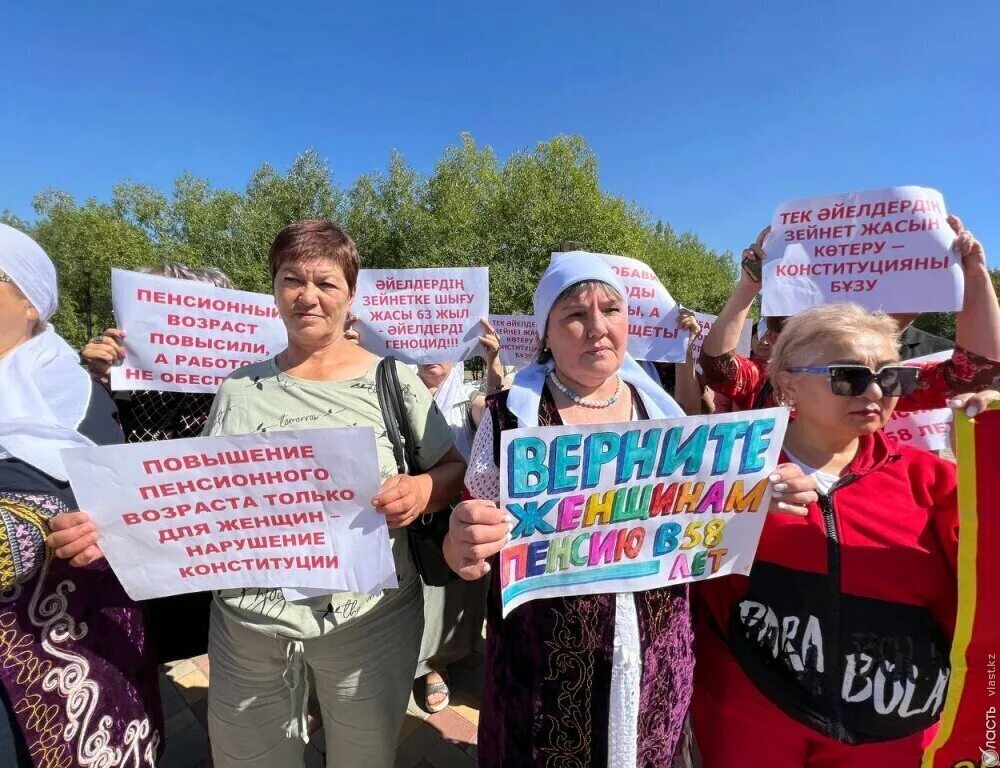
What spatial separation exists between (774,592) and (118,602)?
80.7 inches

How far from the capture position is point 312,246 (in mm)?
1679

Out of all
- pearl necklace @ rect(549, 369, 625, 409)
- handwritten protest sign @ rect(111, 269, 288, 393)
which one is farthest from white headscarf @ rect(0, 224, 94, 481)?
pearl necklace @ rect(549, 369, 625, 409)

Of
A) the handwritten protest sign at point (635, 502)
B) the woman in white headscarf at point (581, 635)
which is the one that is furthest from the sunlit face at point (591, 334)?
the handwritten protest sign at point (635, 502)

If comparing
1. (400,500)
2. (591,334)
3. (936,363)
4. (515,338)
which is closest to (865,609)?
(591,334)

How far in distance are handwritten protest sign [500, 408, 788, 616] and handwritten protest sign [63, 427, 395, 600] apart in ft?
1.41

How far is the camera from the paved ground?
96.5 inches

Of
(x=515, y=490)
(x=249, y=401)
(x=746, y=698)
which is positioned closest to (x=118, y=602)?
(x=249, y=401)

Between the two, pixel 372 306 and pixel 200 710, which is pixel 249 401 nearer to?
pixel 372 306

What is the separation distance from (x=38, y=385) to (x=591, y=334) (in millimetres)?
1733

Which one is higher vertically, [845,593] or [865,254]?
[865,254]

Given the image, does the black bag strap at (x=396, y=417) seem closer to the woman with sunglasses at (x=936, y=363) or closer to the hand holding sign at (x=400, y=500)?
the hand holding sign at (x=400, y=500)

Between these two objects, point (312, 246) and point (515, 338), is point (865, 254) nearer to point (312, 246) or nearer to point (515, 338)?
point (312, 246)

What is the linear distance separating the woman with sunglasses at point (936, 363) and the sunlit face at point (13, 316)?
2.54 m

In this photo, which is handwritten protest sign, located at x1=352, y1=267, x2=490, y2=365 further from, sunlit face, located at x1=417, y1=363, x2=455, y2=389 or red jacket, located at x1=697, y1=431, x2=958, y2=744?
red jacket, located at x1=697, y1=431, x2=958, y2=744
